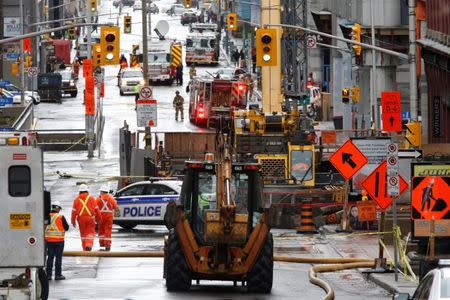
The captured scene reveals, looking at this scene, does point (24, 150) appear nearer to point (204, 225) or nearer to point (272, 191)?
point (204, 225)

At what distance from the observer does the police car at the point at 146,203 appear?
4056 centimetres

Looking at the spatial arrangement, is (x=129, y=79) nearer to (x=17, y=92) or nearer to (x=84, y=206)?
(x=17, y=92)

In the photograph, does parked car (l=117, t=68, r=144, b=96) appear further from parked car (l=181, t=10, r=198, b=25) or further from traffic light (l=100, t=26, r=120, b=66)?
parked car (l=181, t=10, r=198, b=25)

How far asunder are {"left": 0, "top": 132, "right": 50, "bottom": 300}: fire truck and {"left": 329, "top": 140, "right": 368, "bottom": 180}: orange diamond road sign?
1305 centimetres

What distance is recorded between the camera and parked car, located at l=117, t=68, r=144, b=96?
292 ft

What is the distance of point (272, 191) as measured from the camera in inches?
1692

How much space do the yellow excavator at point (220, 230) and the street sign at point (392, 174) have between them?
3.03 metres

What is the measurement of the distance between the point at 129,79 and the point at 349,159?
2181 inches

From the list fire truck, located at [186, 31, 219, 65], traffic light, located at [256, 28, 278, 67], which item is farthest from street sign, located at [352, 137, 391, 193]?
fire truck, located at [186, 31, 219, 65]

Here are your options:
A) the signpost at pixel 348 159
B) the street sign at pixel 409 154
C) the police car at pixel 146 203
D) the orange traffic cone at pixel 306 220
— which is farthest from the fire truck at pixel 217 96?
the signpost at pixel 348 159

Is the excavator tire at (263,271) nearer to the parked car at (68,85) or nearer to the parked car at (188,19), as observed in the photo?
the parked car at (68,85)

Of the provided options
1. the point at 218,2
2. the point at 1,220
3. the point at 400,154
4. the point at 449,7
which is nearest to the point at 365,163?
the point at 400,154

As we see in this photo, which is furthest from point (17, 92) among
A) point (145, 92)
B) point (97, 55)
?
point (145, 92)

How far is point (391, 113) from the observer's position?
38.9 metres
